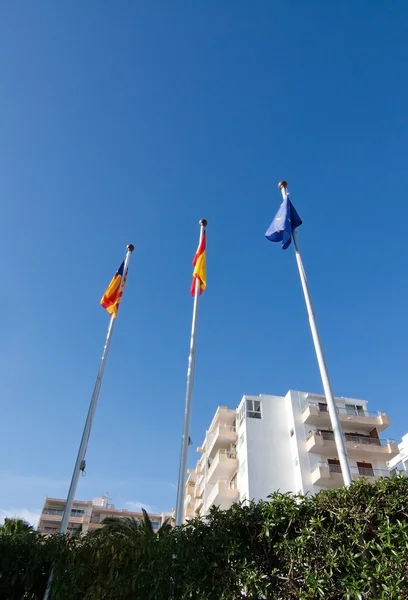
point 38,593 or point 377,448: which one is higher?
point 377,448

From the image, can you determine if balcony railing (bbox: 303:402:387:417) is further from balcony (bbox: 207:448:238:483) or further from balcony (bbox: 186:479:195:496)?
balcony (bbox: 186:479:195:496)

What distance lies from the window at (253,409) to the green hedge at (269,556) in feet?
83.3

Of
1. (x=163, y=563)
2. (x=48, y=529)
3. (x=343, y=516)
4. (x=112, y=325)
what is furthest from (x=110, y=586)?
(x=48, y=529)

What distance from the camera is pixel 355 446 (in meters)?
29.5

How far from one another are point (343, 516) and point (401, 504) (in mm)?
970

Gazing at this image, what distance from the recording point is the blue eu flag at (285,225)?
42.4 feet

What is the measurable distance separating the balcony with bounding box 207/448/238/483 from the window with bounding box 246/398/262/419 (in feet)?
12.1

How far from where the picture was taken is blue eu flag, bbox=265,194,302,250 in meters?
12.9

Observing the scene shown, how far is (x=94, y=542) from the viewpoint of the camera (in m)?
8.85

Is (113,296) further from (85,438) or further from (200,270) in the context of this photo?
(85,438)

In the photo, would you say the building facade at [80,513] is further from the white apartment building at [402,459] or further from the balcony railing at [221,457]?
the white apartment building at [402,459]

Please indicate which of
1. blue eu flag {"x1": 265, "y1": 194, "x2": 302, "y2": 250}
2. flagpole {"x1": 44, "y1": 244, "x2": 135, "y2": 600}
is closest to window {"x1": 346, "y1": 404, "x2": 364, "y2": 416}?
blue eu flag {"x1": 265, "y1": 194, "x2": 302, "y2": 250}

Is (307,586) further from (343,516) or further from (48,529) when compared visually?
(48,529)

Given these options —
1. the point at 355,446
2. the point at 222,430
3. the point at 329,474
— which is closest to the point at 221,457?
the point at 222,430
